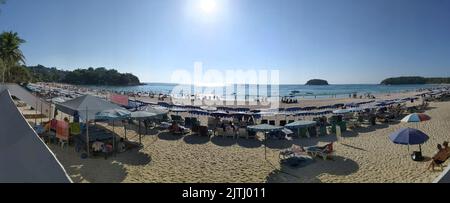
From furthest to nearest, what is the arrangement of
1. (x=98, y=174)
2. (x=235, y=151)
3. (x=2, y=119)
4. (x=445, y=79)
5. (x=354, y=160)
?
(x=445, y=79) < (x=235, y=151) < (x=354, y=160) < (x=98, y=174) < (x=2, y=119)

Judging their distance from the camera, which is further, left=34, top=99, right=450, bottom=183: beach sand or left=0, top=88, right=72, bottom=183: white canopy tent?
left=34, top=99, right=450, bottom=183: beach sand

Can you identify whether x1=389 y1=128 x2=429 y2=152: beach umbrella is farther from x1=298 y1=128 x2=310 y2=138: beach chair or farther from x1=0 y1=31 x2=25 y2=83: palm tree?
x1=0 y1=31 x2=25 y2=83: palm tree

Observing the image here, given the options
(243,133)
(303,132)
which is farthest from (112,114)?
(303,132)

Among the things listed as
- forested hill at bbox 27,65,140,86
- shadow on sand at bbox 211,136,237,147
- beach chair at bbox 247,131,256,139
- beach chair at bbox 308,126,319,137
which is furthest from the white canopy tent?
forested hill at bbox 27,65,140,86

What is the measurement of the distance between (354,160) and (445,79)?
15978 centimetres

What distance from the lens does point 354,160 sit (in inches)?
349

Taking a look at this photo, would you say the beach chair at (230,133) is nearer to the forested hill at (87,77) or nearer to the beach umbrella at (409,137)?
the beach umbrella at (409,137)

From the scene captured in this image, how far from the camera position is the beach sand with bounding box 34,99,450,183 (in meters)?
7.25

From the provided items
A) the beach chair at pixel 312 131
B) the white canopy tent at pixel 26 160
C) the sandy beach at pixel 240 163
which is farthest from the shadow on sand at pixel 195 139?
the white canopy tent at pixel 26 160

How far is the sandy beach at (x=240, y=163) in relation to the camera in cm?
724
